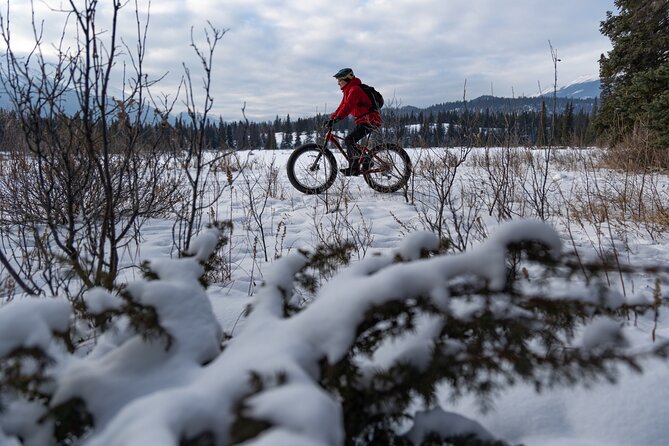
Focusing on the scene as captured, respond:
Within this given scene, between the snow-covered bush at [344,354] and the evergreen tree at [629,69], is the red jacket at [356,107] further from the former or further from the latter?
the evergreen tree at [629,69]

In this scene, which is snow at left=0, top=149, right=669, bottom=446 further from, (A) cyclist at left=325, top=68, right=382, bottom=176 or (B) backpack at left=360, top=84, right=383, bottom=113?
(B) backpack at left=360, top=84, right=383, bottom=113

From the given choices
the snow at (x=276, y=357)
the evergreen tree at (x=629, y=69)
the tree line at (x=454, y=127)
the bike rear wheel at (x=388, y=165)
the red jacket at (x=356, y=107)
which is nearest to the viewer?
the snow at (x=276, y=357)

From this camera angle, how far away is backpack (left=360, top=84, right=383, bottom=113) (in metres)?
5.57

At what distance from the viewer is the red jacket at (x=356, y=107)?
5.52 meters

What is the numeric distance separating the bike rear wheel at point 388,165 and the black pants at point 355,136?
257mm

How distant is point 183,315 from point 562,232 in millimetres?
3286

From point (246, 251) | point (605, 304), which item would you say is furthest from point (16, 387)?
point (246, 251)

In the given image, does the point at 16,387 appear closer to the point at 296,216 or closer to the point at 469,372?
the point at 469,372

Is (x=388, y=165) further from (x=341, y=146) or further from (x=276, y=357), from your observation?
(x=276, y=357)

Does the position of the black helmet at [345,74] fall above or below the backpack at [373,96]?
above

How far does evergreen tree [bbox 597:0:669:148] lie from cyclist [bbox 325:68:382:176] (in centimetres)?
528

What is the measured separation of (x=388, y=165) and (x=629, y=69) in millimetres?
8498

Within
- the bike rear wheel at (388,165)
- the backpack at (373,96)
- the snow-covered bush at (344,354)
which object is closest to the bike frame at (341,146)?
the bike rear wheel at (388,165)

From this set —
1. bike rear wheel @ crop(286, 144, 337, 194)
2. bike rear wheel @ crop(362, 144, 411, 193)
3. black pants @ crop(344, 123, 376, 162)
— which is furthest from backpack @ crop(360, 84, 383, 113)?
bike rear wheel @ crop(286, 144, 337, 194)
